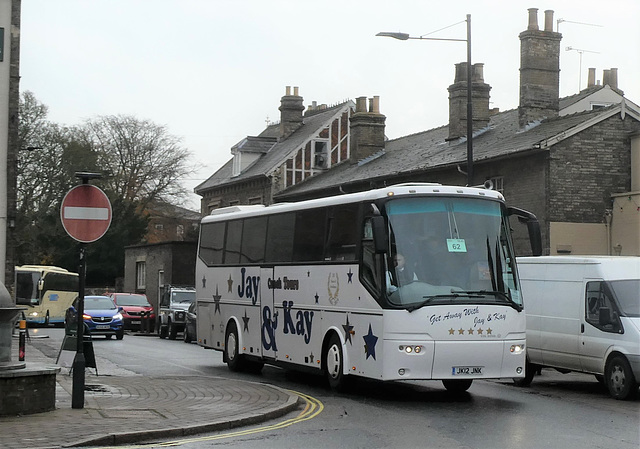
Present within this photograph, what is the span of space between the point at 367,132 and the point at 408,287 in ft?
117

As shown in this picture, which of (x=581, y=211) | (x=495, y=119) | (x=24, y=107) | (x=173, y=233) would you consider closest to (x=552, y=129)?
(x=581, y=211)

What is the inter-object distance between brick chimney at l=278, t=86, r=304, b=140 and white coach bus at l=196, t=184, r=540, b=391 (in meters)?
42.7

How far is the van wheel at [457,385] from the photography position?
1661 cm

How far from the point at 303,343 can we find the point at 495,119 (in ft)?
84.0

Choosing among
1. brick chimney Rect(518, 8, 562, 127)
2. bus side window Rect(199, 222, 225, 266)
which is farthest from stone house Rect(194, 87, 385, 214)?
bus side window Rect(199, 222, 225, 266)

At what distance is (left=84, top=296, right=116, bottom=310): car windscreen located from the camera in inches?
1505

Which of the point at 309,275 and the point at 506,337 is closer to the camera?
the point at 506,337

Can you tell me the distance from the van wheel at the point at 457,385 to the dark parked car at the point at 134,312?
100 feet

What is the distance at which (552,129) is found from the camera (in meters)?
33.7

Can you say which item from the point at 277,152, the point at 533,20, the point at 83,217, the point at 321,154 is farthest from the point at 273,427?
the point at 277,152

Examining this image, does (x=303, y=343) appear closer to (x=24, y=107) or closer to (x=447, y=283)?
(x=447, y=283)

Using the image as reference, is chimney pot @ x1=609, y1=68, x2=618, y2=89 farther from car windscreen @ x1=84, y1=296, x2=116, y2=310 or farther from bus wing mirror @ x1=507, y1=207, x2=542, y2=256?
bus wing mirror @ x1=507, y1=207, x2=542, y2=256

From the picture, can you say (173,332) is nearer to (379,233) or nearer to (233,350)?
(233,350)

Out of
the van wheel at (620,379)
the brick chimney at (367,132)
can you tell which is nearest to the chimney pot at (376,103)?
the brick chimney at (367,132)
